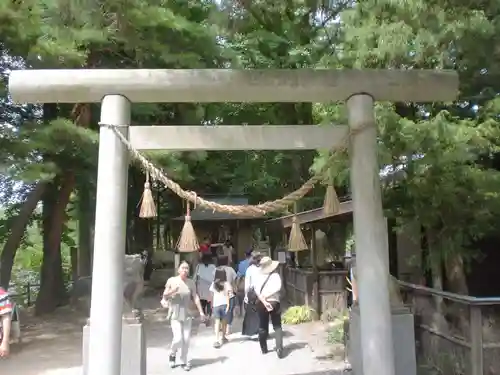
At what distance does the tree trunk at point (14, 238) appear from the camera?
496 inches

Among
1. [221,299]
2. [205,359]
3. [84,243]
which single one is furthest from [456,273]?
[84,243]

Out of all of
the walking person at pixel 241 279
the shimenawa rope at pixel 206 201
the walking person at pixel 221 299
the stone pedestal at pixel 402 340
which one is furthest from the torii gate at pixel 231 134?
the walking person at pixel 241 279

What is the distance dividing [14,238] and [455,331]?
10.1 metres

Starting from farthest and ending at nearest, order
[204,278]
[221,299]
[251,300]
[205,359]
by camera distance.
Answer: [204,278], [221,299], [251,300], [205,359]

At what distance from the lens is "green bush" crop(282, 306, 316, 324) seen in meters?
12.6

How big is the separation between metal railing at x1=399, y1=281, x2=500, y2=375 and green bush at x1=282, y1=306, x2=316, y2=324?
4368 mm

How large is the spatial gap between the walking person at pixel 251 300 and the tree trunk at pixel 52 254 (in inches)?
286

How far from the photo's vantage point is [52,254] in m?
15.9

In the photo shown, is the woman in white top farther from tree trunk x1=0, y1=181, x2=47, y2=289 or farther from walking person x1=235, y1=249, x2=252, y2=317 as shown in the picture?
tree trunk x1=0, y1=181, x2=47, y2=289

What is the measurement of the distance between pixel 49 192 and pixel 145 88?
1124 centimetres

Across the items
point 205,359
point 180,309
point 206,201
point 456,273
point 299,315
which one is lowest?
point 205,359

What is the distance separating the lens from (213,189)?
27797mm

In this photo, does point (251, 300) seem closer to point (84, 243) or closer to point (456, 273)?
point (456, 273)

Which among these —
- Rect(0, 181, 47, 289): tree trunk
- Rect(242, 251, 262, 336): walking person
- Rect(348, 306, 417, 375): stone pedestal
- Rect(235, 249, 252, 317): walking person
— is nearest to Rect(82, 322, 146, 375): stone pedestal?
Rect(348, 306, 417, 375): stone pedestal
